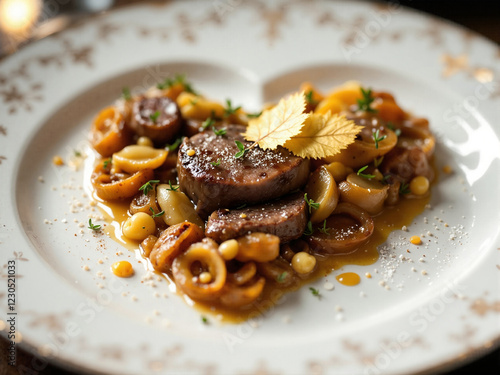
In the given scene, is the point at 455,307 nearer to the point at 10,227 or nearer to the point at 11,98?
the point at 10,227

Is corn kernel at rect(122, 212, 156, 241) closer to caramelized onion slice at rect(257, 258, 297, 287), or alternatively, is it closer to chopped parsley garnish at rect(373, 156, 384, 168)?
caramelized onion slice at rect(257, 258, 297, 287)

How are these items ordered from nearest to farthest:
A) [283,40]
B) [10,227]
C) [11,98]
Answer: [10,227], [11,98], [283,40]

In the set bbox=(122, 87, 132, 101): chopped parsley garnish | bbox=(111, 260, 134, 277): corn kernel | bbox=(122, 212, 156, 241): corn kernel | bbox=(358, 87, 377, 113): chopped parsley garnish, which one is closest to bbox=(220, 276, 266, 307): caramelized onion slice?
bbox=(111, 260, 134, 277): corn kernel

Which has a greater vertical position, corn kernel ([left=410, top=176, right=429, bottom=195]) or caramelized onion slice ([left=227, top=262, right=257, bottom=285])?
corn kernel ([left=410, top=176, right=429, bottom=195])

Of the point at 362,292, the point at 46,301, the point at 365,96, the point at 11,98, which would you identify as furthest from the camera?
the point at 11,98

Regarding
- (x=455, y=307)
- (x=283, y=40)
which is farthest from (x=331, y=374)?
(x=283, y=40)

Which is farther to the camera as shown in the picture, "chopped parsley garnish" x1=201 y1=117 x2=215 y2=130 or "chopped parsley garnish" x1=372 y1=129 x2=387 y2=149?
"chopped parsley garnish" x1=201 y1=117 x2=215 y2=130
